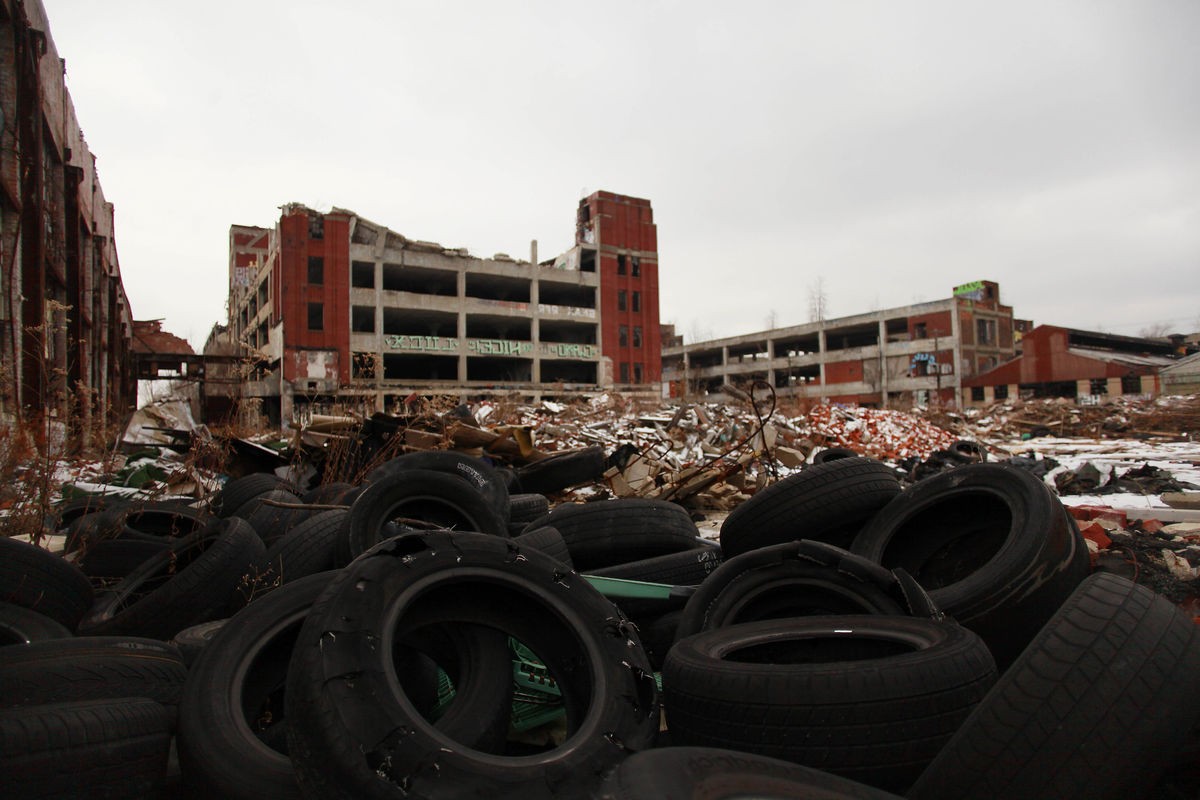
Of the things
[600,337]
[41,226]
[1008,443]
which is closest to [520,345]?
[600,337]

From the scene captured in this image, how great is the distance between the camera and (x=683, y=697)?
89.1 inches

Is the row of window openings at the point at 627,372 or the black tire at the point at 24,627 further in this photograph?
the row of window openings at the point at 627,372

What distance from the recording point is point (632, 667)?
7.21 feet

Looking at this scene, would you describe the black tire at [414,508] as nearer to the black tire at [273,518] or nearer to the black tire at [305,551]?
the black tire at [305,551]

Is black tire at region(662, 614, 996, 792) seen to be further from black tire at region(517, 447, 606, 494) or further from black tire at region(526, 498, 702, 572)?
black tire at region(517, 447, 606, 494)

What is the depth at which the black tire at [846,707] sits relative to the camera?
6.60ft

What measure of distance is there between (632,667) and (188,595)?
2667 millimetres

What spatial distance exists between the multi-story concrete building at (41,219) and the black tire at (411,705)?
14.4 ft

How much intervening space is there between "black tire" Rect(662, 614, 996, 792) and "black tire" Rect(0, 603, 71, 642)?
2.95m

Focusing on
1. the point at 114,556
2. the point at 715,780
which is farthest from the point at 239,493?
the point at 715,780

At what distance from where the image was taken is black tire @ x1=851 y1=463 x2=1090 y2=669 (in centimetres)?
306

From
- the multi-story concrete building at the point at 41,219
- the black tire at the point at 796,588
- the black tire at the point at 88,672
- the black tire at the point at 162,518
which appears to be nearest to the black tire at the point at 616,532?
the black tire at the point at 796,588

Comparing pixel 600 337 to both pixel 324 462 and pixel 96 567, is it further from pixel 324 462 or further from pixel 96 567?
pixel 96 567

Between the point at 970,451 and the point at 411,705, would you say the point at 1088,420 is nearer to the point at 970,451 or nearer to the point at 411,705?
the point at 970,451
